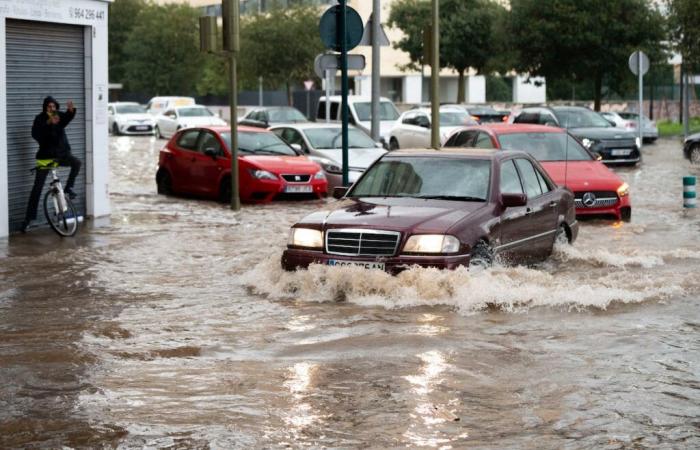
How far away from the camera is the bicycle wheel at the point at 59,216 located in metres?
17.5

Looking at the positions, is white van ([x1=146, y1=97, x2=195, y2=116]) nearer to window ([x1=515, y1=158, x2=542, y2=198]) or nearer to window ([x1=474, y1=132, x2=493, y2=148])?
window ([x1=474, y1=132, x2=493, y2=148])

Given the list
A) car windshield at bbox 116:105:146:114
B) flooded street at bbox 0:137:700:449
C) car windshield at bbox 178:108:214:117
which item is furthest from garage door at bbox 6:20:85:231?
car windshield at bbox 116:105:146:114

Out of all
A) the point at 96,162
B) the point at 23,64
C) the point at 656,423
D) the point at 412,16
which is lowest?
the point at 656,423

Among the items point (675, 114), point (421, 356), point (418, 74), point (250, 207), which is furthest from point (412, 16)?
point (421, 356)

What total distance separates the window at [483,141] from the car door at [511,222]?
7066 millimetres

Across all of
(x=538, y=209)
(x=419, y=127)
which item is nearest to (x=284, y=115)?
(x=419, y=127)

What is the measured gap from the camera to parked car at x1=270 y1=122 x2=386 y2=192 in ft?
82.6

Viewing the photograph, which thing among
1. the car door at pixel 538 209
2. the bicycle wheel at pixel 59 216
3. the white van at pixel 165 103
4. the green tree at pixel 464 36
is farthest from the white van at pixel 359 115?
the green tree at pixel 464 36

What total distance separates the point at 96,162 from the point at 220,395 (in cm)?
1249

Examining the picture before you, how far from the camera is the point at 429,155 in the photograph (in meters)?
13.7

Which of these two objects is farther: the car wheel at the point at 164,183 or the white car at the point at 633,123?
the white car at the point at 633,123

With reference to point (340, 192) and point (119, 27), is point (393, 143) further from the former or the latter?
point (119, 27)

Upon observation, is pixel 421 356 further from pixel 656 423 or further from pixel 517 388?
pixel 656 423

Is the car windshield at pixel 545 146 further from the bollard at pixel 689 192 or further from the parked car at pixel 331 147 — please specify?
the parked car at pixel 331 147
